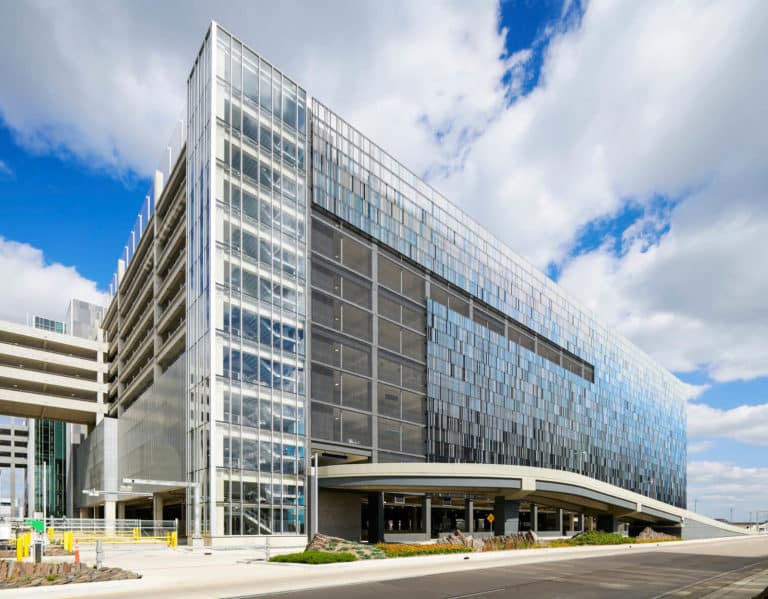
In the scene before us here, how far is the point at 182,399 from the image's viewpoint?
53.8m

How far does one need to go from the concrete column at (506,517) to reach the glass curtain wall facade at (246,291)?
14734 mm

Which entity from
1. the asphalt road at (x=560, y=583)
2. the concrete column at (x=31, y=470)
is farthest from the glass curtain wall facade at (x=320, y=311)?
the concrete column at (x=31, y=470)

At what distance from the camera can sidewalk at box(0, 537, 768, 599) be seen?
67.8 ft

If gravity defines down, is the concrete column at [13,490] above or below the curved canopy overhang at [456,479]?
below

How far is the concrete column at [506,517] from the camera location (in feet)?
169

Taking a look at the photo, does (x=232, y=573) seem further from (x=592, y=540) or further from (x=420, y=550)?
(x=592, y=540)

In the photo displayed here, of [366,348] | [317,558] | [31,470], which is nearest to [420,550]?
[317,558]

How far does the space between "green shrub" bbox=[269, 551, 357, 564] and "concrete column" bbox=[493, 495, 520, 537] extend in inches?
892

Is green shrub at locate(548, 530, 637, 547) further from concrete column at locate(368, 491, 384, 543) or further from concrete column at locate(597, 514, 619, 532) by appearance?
concrete column at locate(368, 491, 384, 543)

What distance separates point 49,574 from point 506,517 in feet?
124

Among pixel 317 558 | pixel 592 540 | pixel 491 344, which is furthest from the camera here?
pixel 491 344

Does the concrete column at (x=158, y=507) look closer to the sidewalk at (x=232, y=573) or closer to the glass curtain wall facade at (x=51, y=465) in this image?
the sidewalk at (x=232, y=573)

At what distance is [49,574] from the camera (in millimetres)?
22328

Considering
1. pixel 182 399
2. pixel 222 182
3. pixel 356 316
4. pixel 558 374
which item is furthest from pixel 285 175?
pixel 558 374
